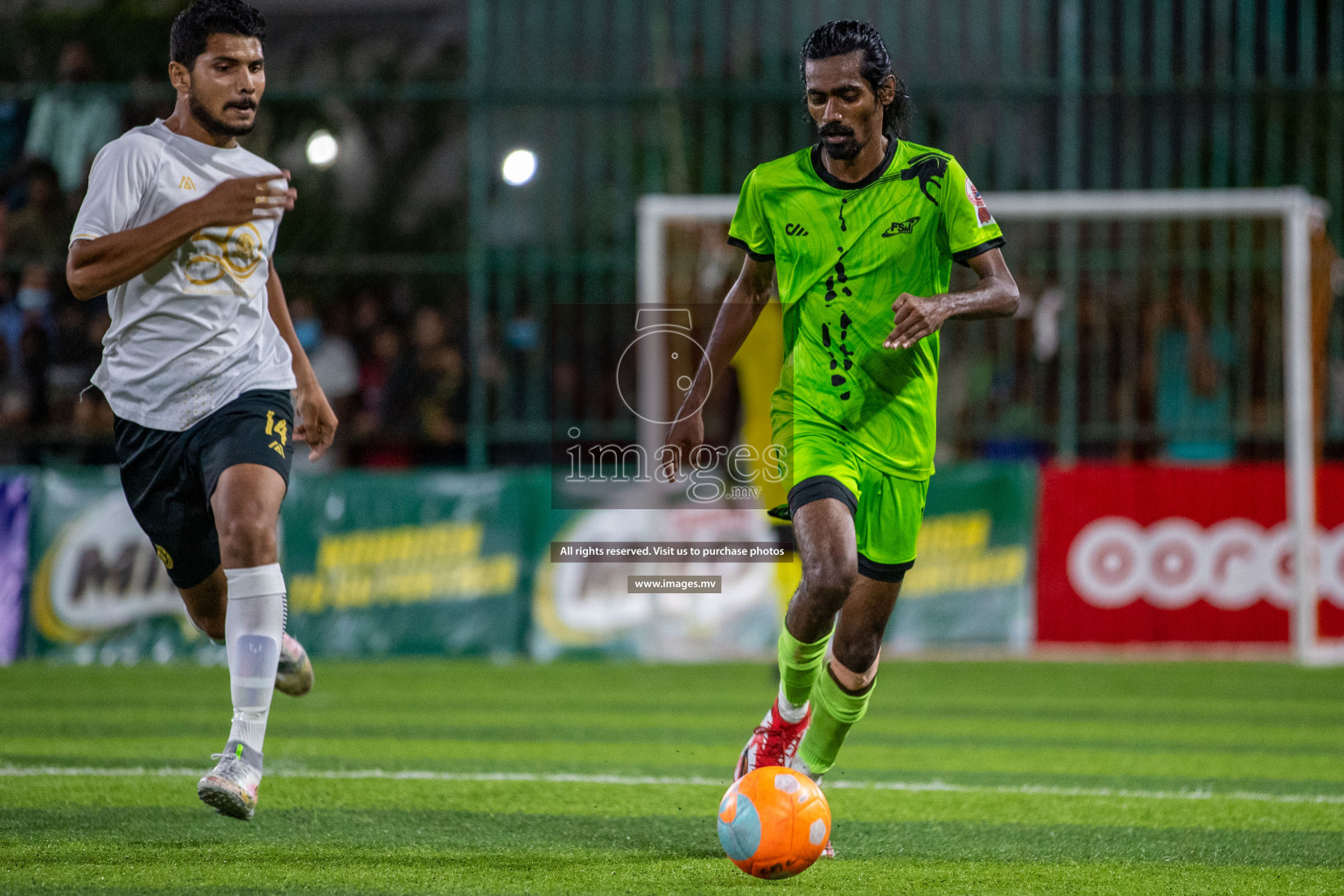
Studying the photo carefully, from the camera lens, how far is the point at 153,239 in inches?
183

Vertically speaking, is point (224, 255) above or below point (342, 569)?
above

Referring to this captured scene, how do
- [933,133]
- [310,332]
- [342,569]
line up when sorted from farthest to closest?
[933,133] < [310,332] < [342,569]

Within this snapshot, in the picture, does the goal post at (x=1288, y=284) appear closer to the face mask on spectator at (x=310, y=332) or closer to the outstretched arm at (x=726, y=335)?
the face mask on spectator at (x=310, y=332)

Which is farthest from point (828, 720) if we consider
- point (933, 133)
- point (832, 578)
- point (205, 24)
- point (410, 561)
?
point (933, 133)

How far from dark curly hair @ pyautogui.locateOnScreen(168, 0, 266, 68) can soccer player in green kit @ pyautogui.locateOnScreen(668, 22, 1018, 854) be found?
1591 millimetres

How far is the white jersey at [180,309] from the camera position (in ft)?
16.1

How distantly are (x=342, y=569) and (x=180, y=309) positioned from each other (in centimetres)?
666

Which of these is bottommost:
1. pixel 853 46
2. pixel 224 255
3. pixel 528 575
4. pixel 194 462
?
pixel 528 575

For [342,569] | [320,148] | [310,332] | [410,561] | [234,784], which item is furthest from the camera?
[320,148]

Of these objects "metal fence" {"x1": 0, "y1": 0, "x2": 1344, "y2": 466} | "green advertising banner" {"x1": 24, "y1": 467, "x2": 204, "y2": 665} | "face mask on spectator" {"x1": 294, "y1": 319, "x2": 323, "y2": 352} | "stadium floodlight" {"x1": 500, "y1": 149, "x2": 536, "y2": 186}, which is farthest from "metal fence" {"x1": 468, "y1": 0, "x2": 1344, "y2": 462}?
"green advertising banner" {"x1": 24, "y1": 467, "x2": 204, "y2": 665}

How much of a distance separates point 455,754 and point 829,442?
2.85 meters

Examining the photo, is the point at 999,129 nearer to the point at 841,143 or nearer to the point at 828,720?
the point at 841,143

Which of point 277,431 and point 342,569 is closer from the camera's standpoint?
point 277,431

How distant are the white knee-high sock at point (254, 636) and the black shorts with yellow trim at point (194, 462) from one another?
0.26 metres
